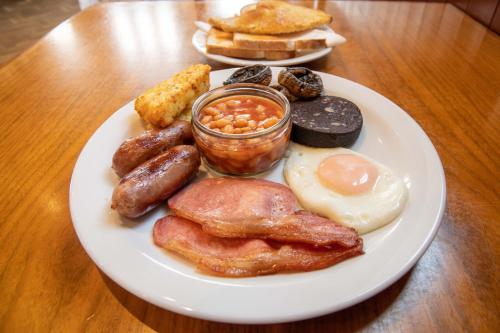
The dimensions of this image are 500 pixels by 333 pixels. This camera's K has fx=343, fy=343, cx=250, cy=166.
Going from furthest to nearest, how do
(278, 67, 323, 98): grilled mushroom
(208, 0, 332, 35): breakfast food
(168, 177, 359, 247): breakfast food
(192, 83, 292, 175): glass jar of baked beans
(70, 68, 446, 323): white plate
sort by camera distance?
(208, 0, 332, 35): breakfast food → (278, 67, 323, 98): grilled mushroom → (192, 83, 292, 175): glass jar of baked beans → (168, 177, 359, 247): breakfast food → (70, 68, 446, 323): white plate

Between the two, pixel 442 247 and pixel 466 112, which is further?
pixel 466 112

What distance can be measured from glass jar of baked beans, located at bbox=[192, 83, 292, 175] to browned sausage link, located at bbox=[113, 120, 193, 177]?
0.13 metres

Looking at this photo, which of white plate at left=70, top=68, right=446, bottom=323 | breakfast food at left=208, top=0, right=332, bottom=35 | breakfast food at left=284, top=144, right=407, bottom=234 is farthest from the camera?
breakfast food at left=208, top=0, right=332, bottom=35

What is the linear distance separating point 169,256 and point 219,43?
200cm

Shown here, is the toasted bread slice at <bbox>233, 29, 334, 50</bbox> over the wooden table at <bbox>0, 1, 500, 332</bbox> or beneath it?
over

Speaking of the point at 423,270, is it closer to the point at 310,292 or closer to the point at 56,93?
the point at 310,292

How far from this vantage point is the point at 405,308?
1233 mm

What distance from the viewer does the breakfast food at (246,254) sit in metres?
1.28

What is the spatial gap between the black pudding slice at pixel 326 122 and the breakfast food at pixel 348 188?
91mm

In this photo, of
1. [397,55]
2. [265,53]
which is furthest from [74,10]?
[397,55]

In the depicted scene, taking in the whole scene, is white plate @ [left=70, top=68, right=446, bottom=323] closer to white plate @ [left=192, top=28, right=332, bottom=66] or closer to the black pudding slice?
the black pudding slice

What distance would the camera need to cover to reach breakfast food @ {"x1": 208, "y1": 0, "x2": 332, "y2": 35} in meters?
2.87

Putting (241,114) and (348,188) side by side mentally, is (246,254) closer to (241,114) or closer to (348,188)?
(348,188)

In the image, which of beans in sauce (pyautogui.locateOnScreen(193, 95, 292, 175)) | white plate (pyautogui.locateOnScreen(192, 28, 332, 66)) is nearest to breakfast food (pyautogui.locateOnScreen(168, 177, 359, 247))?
beans in sauce (pyautogui.locateOnScreen(193, 95, 292, 175))
